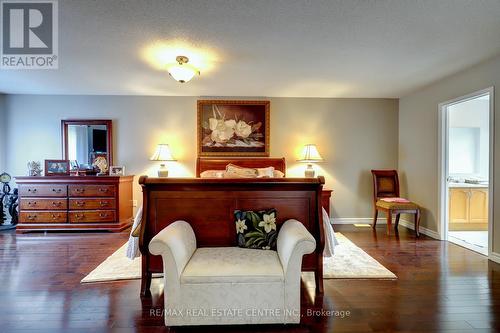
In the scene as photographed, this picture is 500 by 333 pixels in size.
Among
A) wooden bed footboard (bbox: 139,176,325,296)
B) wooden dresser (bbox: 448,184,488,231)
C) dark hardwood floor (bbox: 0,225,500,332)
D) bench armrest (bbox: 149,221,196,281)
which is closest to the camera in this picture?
bench armrest (bbox: 149,221,196,281)

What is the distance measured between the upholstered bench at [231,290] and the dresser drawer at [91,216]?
321 centimetres

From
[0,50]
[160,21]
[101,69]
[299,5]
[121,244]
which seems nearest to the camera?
[299,5]

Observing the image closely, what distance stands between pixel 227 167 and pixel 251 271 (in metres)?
3.02

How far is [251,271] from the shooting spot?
185 centimetres

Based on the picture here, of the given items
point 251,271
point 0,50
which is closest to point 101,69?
point 0,50

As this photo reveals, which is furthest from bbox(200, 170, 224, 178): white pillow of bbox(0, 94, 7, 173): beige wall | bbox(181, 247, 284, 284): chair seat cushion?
bbox(0, 94, 7, 173): beige wall

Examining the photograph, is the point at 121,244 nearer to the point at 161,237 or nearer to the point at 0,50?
the point at 161,237

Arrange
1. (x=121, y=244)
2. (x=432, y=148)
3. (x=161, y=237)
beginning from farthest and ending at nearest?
(x=432, y=148)
(x=121, y=244)
(x=161, y=237)

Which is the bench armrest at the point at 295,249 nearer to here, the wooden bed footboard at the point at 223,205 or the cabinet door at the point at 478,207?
the wooden bed footboard at the point at 223,205

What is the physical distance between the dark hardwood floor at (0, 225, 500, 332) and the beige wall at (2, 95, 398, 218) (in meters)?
1.99

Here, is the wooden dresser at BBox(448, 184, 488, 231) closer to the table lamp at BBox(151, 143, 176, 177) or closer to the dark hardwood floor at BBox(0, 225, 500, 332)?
the dark hardwood floor at BBox(0, 225, 500, 332)

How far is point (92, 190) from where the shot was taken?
4.48m

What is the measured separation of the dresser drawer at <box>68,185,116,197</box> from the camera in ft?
14.7

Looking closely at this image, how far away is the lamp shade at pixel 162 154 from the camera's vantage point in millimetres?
4773
